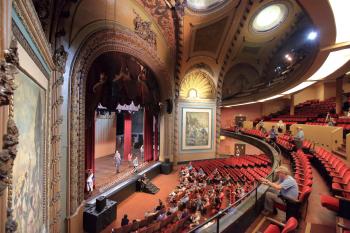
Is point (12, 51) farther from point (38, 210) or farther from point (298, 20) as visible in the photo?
point (298, 20)

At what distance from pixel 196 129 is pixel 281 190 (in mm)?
8375

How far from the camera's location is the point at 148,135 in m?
10.2

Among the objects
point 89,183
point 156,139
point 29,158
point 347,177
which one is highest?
point 29,158

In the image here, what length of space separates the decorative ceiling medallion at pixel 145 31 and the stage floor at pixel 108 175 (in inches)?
214

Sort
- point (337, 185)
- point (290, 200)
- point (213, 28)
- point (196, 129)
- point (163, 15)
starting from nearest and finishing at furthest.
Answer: point (290, 200), point (337, 185), point (163, 15), point (213, 28), point (196, 129)

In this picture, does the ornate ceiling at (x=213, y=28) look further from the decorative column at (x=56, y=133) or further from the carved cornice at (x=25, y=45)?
the carved cornice at (x=25, y=45)

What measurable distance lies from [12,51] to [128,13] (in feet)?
19.6

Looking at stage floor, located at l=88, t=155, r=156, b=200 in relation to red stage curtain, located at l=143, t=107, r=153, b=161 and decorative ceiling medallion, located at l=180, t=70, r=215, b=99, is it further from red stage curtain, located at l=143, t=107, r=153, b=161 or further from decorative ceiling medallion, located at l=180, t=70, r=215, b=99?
decorative ceiling medallion, located at l=180, t=70, r=215, b=99

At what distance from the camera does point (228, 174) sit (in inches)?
340

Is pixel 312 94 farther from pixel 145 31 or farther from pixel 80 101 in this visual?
pixel 80 101

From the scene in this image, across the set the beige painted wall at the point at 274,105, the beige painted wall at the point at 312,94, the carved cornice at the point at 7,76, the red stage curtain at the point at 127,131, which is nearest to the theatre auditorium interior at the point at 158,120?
the carved cornice at the point at 7,76

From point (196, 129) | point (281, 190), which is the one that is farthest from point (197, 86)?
point (281, 190)

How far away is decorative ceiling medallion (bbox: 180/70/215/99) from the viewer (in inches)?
443

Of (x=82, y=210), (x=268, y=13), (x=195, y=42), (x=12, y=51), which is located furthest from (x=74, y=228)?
(x=268, y=13)
